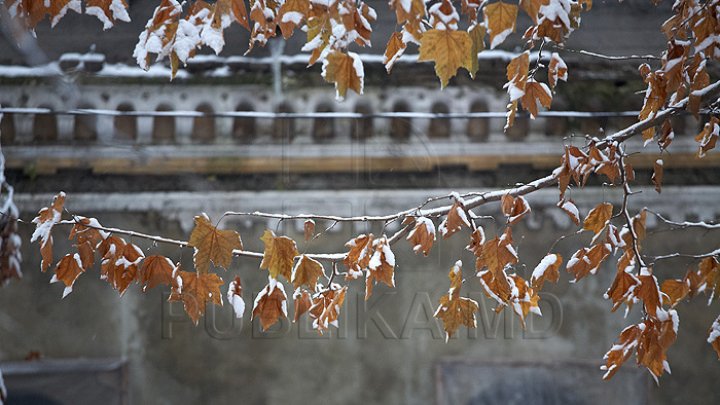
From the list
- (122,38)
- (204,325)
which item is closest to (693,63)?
(204,325)

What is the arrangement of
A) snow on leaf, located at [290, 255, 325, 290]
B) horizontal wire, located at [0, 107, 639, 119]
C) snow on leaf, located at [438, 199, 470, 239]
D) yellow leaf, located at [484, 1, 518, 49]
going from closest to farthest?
yellow leaf, located at [484, 1, 518, 49] < snow on leaf, located at [438, 199, 470, 239] < snow on leaf, located at [290, 255, 325, 290] < horizontal wire, located at [0, 107, 639, 119]

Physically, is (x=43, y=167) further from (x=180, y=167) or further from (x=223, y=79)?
(x=223, y=79)

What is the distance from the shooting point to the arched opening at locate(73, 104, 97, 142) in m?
4.50

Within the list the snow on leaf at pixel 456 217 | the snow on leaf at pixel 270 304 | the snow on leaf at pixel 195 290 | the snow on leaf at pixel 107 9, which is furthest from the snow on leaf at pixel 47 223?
the snow on leaf at pixel 456 217

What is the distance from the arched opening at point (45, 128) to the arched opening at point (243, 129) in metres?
0.98

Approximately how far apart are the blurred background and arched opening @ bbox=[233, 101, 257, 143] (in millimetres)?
11

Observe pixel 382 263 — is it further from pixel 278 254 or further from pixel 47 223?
pixel 47 223

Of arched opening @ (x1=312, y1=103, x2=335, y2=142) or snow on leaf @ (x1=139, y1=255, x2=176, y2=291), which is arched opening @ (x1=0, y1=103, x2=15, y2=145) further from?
snow on leaf @ (x1=139, y1=255, x2=176, y2=291)

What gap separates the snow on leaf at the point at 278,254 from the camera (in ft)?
8.26

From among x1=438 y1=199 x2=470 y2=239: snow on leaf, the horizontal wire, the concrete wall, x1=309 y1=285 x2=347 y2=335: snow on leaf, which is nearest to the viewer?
x1=438 y1=199 x2=470 y2=239: snow on leaf

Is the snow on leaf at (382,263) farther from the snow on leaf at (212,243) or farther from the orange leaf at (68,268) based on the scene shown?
the orange leaf at (68,268)

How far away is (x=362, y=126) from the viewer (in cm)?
449

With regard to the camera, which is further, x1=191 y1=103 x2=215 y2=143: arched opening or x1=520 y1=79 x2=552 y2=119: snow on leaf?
x1=191 y1=103 x2=215 y2=143: arched opening

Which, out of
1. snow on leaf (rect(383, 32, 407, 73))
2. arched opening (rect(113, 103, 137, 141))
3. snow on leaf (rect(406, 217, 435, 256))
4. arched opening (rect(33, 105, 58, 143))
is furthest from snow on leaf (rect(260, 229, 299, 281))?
arched opening (rect(33, 105, 58, 143))
